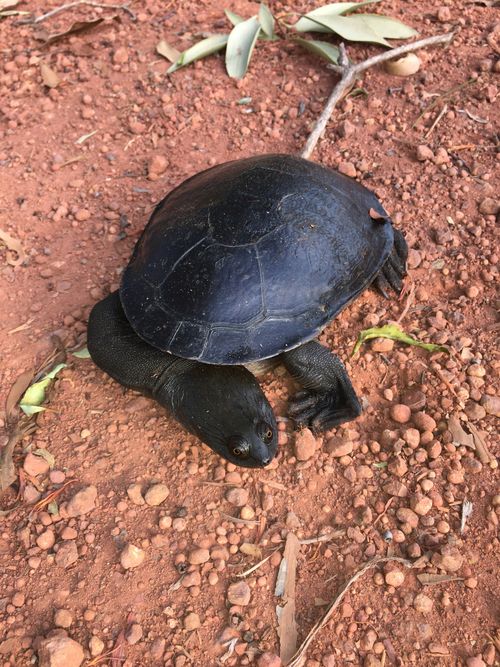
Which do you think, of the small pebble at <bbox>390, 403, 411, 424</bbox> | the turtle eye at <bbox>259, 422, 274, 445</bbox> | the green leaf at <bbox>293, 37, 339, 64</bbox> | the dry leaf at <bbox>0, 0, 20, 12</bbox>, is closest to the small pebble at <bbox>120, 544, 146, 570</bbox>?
the turtle eye at <bbox>259, 422, 274, 445</bbox>

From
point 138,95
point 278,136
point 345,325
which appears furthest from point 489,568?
point 138,95

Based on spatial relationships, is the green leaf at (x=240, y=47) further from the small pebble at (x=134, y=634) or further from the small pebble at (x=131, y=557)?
the small pebble at (x=134, y=634)

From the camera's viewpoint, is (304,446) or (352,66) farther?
(352,66)

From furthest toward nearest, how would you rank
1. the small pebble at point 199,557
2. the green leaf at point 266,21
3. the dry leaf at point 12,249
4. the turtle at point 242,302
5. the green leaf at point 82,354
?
the green leaf at point 266,21 < the dry leaf at point 12,249 < the green leaf at point 82,354 < the turtle at point 242,302 < the small pebble at point 199,557

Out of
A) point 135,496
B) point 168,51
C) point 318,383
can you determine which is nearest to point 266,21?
point 168,51

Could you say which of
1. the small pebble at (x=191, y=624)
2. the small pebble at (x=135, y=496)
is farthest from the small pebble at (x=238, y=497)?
the small pebble at (x=191, y=624)

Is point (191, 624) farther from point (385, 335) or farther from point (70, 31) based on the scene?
point (70, 31)

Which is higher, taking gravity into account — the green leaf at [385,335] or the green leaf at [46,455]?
the green leaf at [385,335]

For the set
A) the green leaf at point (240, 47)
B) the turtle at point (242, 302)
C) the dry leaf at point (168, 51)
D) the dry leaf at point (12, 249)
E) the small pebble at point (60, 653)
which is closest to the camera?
the small pebble at point (60, 653)
